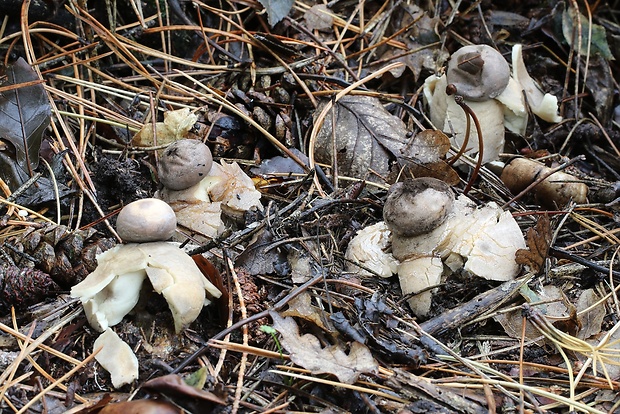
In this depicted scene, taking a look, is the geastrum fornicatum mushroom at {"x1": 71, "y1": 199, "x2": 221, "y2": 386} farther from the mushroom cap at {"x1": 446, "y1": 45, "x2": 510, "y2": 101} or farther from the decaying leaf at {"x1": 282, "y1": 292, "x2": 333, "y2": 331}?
the mushroom cap at {"x1": 446, "y1": 45, "x2": 510, "y2": 101}

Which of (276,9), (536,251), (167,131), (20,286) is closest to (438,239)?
(536,251)

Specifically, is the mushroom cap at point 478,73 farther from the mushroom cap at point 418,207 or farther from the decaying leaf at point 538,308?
the decaying leaf at point 538,308

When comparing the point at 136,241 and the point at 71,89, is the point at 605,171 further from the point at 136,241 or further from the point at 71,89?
the point at 71,89

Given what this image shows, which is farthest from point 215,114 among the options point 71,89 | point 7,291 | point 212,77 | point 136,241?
point 7,291

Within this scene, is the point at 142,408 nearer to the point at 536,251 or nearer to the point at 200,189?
the point at 200,189

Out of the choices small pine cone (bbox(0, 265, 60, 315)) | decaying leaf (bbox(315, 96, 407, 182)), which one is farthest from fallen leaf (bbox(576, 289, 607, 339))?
small pine cone (bbox(0, 265, 60, 315))

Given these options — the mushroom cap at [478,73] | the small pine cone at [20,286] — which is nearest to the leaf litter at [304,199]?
the small pine cone at [20,286]
